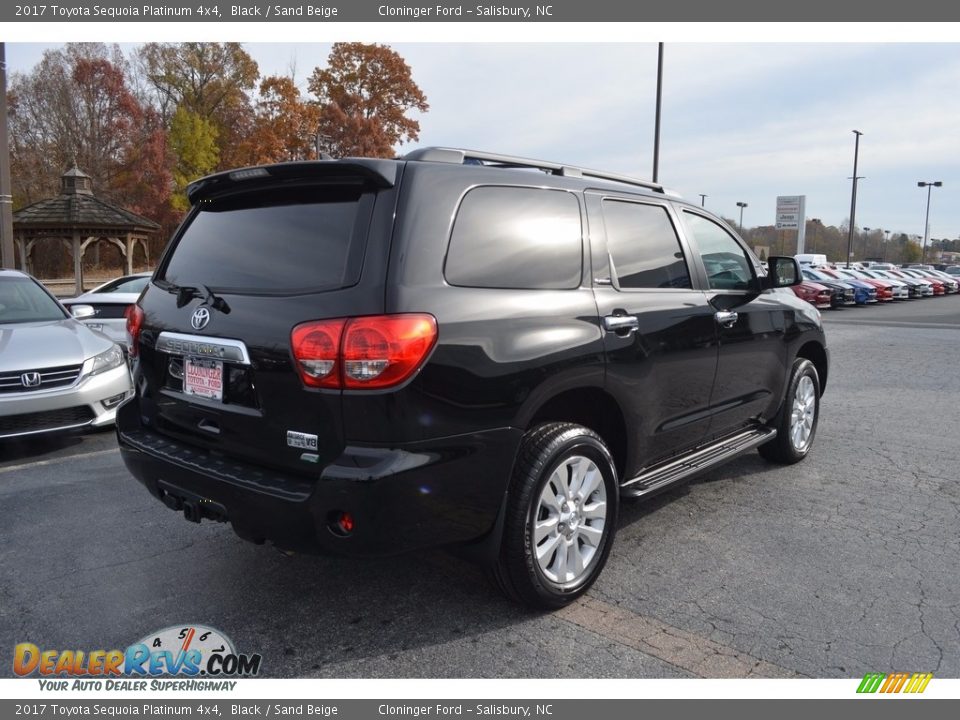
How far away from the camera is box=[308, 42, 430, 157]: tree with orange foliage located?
3781 cm

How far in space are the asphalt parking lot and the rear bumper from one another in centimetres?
48

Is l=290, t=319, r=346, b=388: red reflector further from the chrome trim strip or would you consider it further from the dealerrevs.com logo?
the dealerrevs.com logo

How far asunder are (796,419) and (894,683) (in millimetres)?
2946

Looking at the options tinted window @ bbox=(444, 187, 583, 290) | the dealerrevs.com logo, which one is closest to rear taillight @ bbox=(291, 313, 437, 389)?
tinted window @ bbox=(444, 187, 583, 290)

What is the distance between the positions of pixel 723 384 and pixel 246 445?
2760mm

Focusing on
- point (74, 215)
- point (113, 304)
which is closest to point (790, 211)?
point (74, 215)

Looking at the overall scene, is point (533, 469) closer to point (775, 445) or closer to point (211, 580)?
point (211, 580)

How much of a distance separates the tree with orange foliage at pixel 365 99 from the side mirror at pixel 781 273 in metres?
34.5

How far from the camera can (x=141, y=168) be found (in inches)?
1756

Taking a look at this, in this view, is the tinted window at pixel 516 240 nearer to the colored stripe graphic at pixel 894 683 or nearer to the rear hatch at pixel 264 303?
the rear hatch at pixel 264 303

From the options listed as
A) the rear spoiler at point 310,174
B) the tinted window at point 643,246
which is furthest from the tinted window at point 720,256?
the rear spoiler at point 310,174

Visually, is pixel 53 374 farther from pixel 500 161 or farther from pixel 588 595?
pixel 588 595

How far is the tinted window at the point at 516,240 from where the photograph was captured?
2891 mm

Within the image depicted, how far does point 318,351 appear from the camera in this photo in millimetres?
2605
